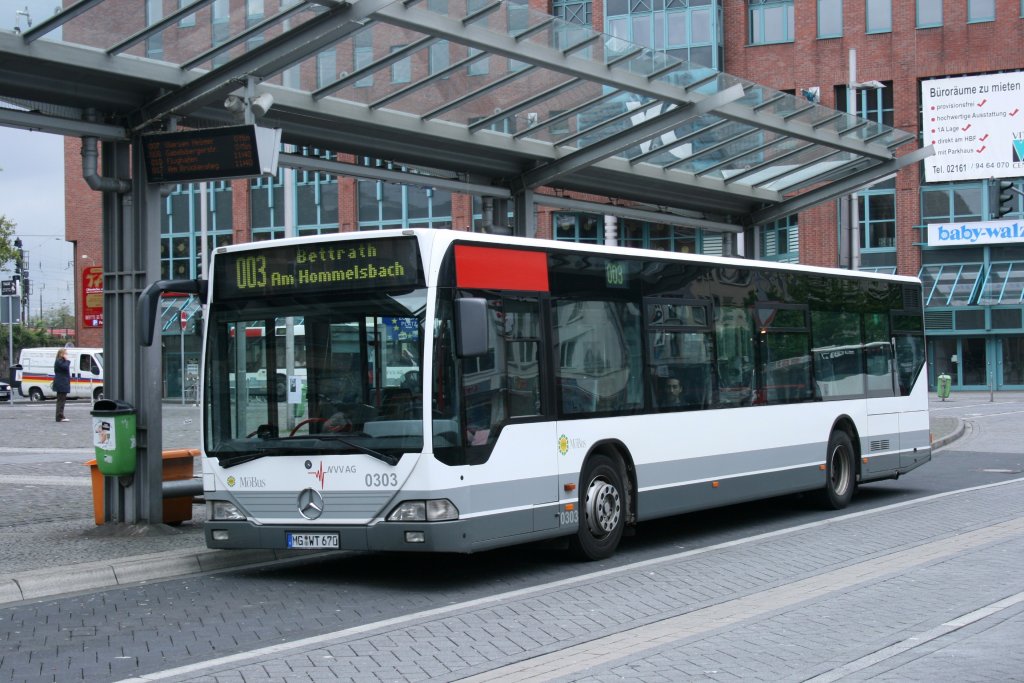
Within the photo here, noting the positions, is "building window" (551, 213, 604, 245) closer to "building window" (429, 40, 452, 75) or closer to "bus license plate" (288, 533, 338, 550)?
"building window" (429, 40, 452, 75)

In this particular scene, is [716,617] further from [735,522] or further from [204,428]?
[735,522]

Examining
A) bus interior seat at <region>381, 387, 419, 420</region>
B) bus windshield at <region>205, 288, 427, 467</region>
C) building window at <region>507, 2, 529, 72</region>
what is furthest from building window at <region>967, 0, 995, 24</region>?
bus interior seat at <region>381, 387, 419, 420</region>

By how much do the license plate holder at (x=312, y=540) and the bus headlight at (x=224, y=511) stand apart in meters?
0.53

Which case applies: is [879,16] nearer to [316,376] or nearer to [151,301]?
[151,301]

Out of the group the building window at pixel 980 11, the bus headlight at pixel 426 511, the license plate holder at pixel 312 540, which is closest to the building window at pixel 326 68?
the license plate holder at pixel 312 540

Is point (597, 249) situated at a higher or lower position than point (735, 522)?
higher

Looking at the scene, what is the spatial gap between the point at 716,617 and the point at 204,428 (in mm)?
4542

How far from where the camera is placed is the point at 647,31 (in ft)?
172

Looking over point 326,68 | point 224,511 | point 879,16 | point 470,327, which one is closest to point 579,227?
point 879,16

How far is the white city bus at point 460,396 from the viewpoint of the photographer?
31.5 ft

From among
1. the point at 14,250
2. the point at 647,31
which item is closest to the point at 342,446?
the point at 647,31

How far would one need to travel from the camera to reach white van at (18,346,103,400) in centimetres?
5894

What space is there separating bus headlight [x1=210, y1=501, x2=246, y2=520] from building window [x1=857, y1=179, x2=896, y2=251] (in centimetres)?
4602

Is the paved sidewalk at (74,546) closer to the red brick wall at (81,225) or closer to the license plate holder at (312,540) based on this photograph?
the license plate holder at (312,540)
